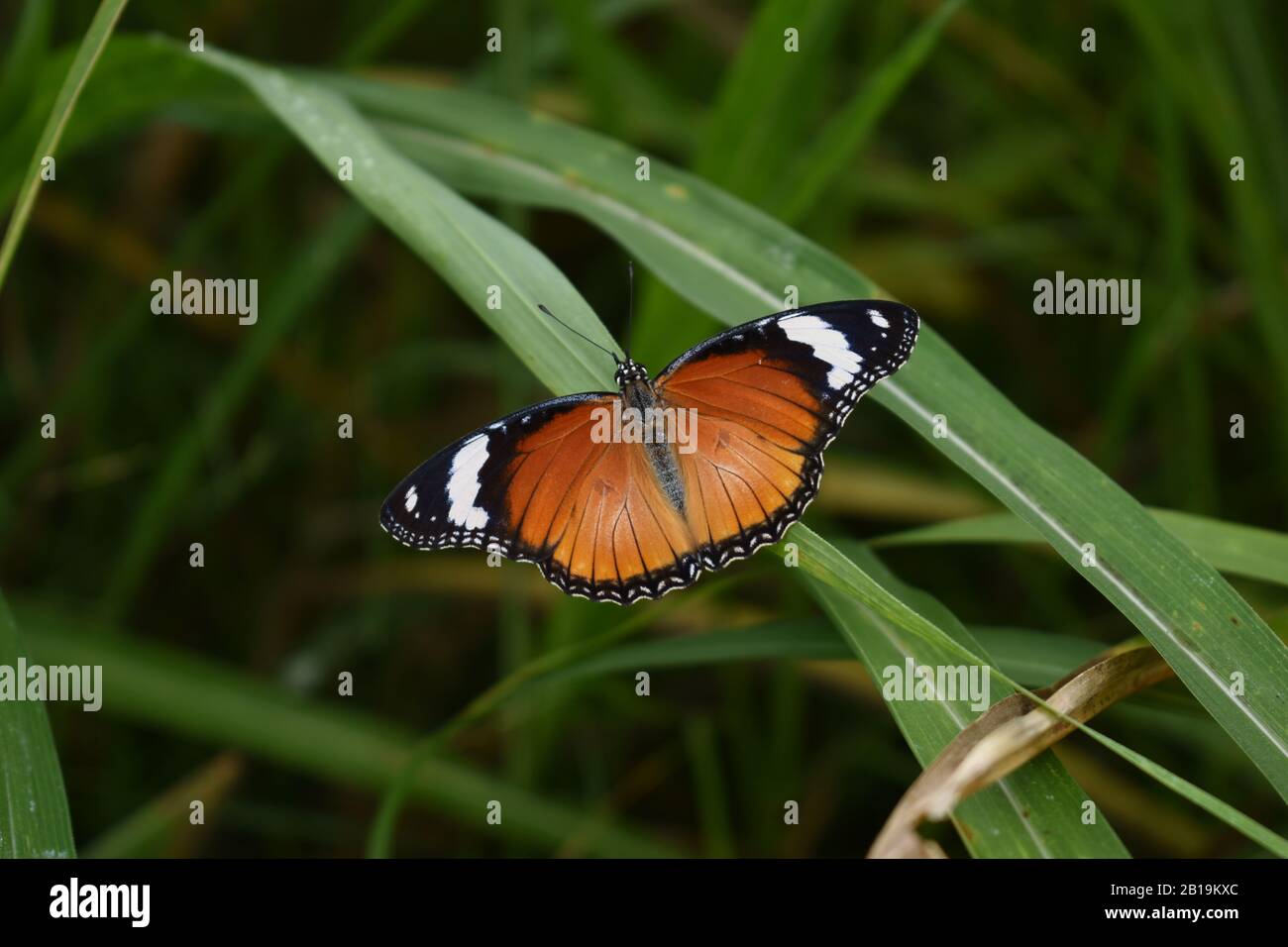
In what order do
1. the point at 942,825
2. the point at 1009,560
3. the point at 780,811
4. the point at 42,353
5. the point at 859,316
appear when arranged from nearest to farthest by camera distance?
1. the point at 859,316
2. the point at 942,825
3. the point at 780,811
4. the point at 1009,560
5. the point at 42,353

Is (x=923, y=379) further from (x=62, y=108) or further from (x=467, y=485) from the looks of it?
(x=62, y=108)

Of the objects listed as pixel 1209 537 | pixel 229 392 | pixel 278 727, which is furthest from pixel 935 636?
pixel 229 392

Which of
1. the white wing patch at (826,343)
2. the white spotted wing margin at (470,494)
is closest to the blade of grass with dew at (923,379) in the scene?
the white wing patch at (826,343)

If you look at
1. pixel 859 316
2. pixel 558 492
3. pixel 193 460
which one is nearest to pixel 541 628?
pixel 193 460

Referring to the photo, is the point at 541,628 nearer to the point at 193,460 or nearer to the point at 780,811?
the point at 780,811

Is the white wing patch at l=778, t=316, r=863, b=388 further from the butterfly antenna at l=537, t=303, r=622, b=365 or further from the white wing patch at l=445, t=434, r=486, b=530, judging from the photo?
the white wing patch at l=445, t=434, r=486, b=530

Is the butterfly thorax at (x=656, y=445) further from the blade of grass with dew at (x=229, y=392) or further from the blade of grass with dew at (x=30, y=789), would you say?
the blade of grass with dew at (x=229, y=392)
